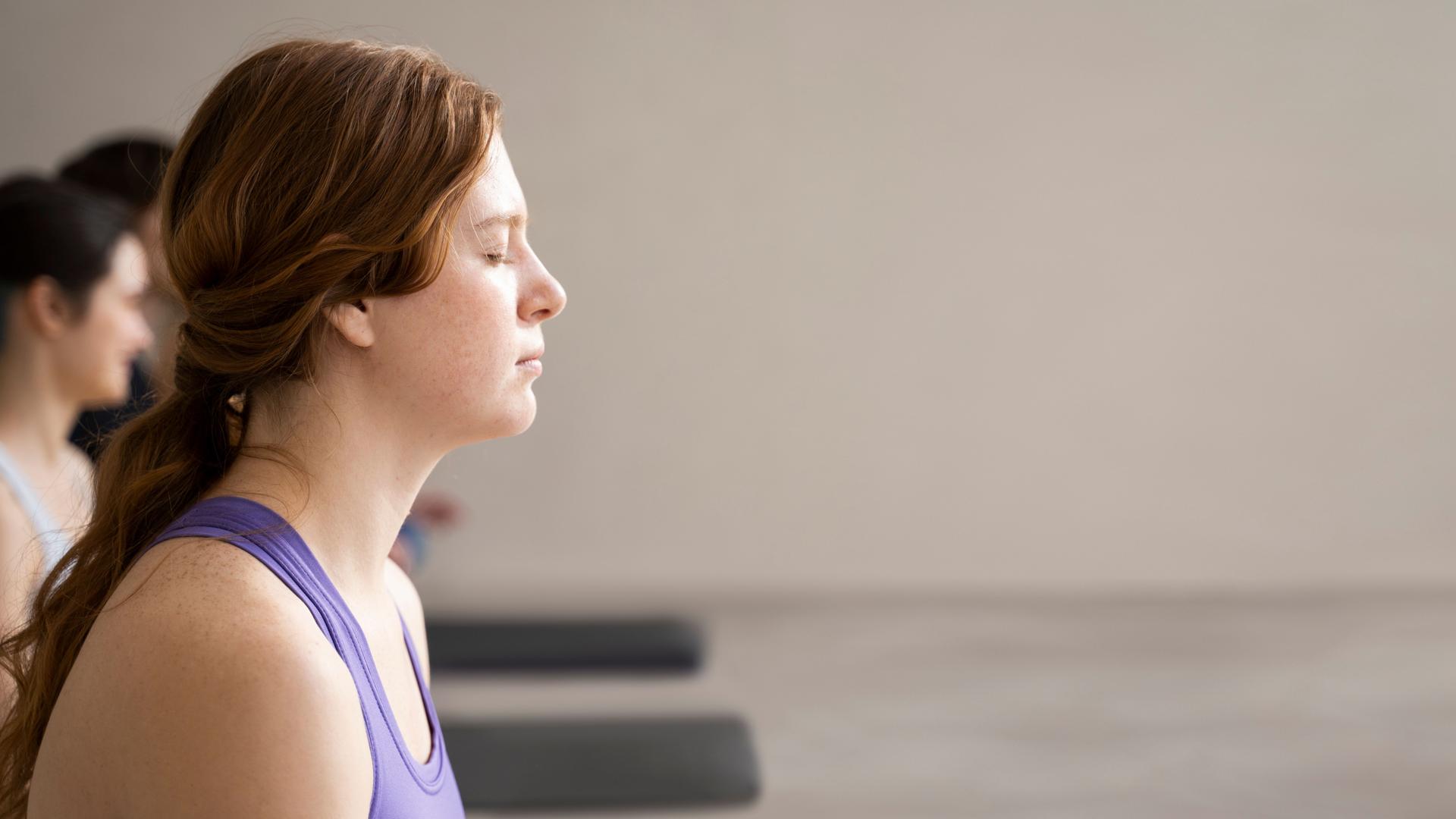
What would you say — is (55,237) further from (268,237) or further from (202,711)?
(202,711)

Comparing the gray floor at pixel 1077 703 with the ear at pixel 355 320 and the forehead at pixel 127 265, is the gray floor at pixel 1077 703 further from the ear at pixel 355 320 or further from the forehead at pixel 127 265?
the ear at pixel 355 320

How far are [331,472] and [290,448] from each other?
39mm

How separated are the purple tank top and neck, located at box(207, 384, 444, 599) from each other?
0.03 metres

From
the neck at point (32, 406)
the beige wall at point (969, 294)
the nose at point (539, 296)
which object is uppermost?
the beige wall at point (969, 294)

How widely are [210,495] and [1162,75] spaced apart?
5.30m

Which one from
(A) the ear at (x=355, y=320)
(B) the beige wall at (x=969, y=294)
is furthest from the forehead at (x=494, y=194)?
(B) the beige wall at (x=969, y=294)

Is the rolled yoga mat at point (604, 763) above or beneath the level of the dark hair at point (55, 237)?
beneath

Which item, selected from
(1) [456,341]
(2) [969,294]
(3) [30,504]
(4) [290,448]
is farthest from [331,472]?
(2) [969,294]

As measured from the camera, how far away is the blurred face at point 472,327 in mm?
980

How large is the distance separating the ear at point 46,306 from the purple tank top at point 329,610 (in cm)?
120

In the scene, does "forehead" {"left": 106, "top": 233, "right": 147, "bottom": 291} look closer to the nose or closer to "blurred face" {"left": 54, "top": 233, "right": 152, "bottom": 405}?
"blurred face" {"left": 54, "top": 233, "right": 152, "bottom": 405}

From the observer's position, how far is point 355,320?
96cm

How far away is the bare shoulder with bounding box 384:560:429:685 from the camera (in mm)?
1209

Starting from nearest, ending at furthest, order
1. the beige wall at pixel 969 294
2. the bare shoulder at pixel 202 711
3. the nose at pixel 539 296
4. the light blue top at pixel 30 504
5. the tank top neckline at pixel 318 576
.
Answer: the bare shoulder at pixel 202 711 < the tank top neckline at pixel 318 576 < the nose at pixel 539 296 < the light blue top at pixel 30 504 < the beige wall at pixel 969 294
